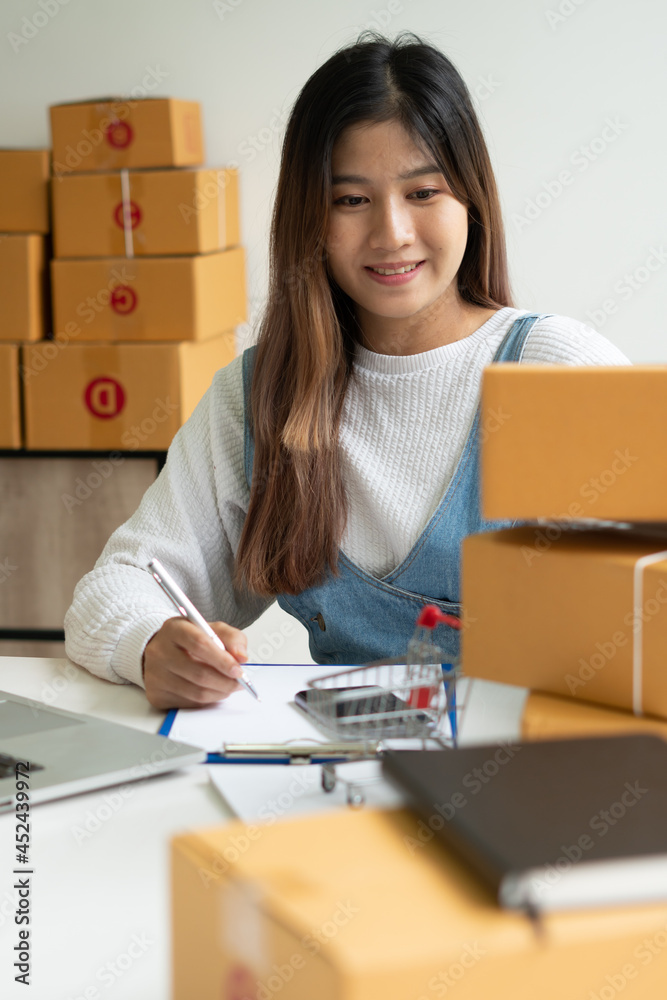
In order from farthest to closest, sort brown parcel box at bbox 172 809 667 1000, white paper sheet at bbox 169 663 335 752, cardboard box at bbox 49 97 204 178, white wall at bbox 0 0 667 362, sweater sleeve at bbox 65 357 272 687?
1. white wall at bbox 0 0 667 362
2. cardboard box at bbox 49 97 204 178
3. sweater sleeve at bbox 65 357 272 687
4. white paper sheet at bbox 169 663 335 752
5. brown parcel box at bbox 172 809 667 1000

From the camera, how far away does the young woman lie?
1309mm

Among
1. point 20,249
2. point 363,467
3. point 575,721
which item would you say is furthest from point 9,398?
point 575,721

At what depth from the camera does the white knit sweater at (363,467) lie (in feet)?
4.42

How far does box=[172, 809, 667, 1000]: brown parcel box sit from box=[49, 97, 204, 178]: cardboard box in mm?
2086

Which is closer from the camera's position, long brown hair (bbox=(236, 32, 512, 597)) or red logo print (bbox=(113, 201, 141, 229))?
long brown hair (bbox=(236, 32, 512, 597))

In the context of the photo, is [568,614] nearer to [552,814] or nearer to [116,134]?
[552,814]

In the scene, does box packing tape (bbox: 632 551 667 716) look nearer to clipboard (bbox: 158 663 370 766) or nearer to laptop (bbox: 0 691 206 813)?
clipboard (bbox: 158 663 370 766)

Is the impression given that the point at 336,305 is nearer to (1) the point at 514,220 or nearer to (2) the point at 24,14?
(1) the point at 514,220

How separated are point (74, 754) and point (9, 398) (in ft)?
5.68

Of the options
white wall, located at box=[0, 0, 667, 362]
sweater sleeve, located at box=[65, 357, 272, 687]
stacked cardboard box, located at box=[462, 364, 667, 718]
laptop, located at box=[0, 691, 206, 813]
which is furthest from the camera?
white wall, located at box=[0, 0, 667, 362]

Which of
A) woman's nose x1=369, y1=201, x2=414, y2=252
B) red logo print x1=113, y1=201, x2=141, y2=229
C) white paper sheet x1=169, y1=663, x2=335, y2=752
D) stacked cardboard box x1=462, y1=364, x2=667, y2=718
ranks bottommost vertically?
white paper sheet x1=169, y1=663, x2=335, y2=752

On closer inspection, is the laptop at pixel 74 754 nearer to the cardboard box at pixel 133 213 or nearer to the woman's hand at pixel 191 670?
the woman's hand at pixel 191 670

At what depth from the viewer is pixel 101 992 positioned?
591mm

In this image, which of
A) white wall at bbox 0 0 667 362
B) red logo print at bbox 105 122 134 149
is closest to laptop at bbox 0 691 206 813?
red logo print at bbox 105 122 134 149
